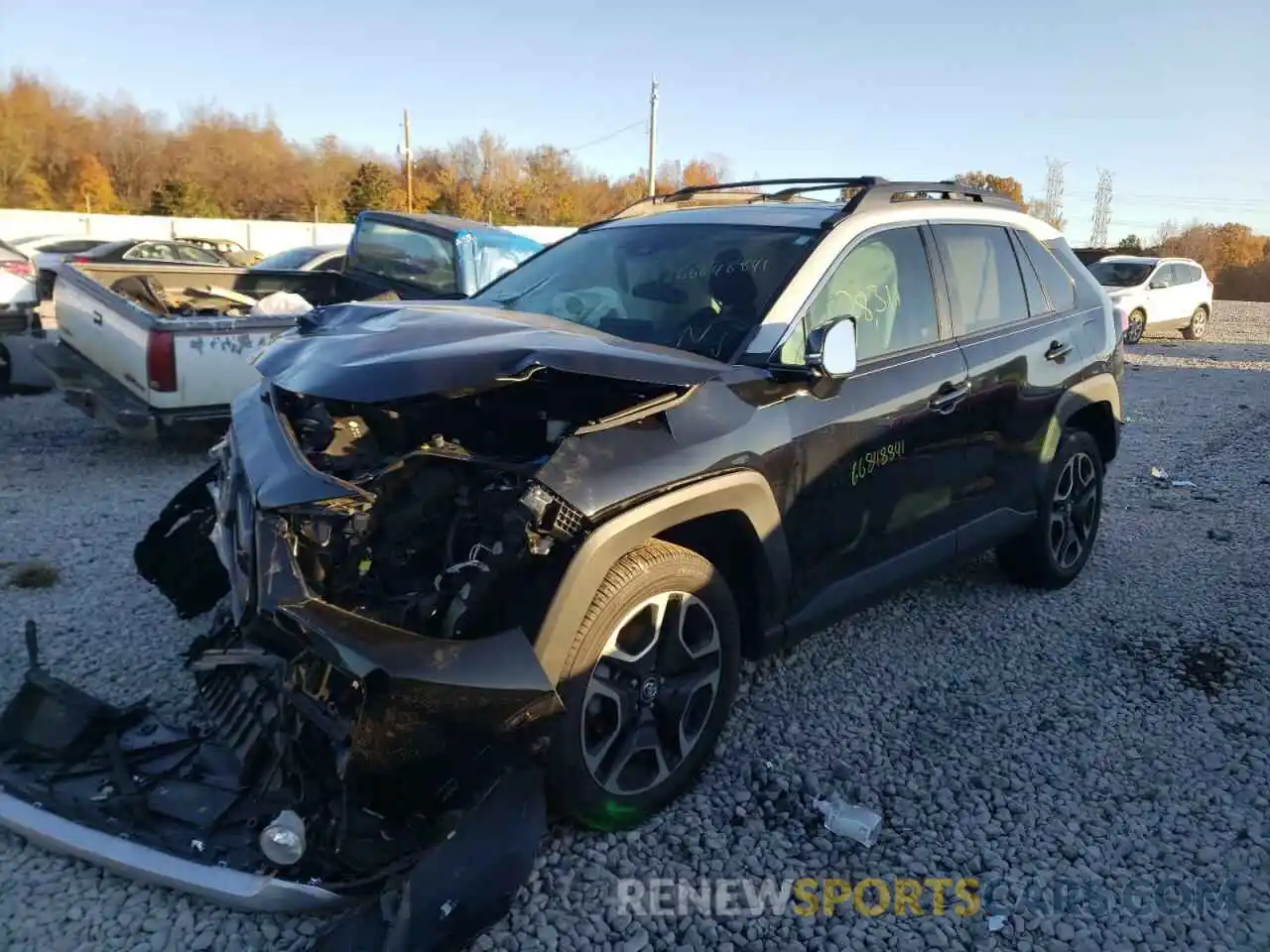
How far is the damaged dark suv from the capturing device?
8.04 feet

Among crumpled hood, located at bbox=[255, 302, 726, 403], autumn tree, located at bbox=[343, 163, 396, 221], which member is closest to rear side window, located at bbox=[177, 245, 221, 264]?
crumpled hood, located at bbox=[255, 302, 726, 403]

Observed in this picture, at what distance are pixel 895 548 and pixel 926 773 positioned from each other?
0.88 m

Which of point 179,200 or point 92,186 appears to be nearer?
point 179,200

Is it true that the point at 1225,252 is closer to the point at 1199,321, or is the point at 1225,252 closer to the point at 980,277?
the point at 1199,321

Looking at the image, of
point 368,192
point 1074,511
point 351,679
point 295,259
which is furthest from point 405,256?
point 368,192

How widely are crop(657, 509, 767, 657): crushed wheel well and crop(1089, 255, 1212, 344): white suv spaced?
677 inches

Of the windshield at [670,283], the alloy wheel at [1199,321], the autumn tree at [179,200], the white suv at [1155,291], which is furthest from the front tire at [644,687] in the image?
the autumn tree at [179,200]

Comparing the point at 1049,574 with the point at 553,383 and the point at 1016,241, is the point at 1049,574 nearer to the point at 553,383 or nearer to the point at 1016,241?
the point at 1016,241

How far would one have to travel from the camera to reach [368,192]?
4553cm

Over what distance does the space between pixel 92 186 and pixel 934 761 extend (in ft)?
173

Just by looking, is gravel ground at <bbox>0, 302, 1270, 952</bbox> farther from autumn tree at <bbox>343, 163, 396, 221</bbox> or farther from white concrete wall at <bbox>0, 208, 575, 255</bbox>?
autumn tree at <bbox>343, 163, 396, 221</bbox>

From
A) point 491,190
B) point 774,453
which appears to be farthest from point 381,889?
point 491,190

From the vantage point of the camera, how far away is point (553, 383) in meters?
2.85

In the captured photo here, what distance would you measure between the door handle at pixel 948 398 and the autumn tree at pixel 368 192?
145ft
